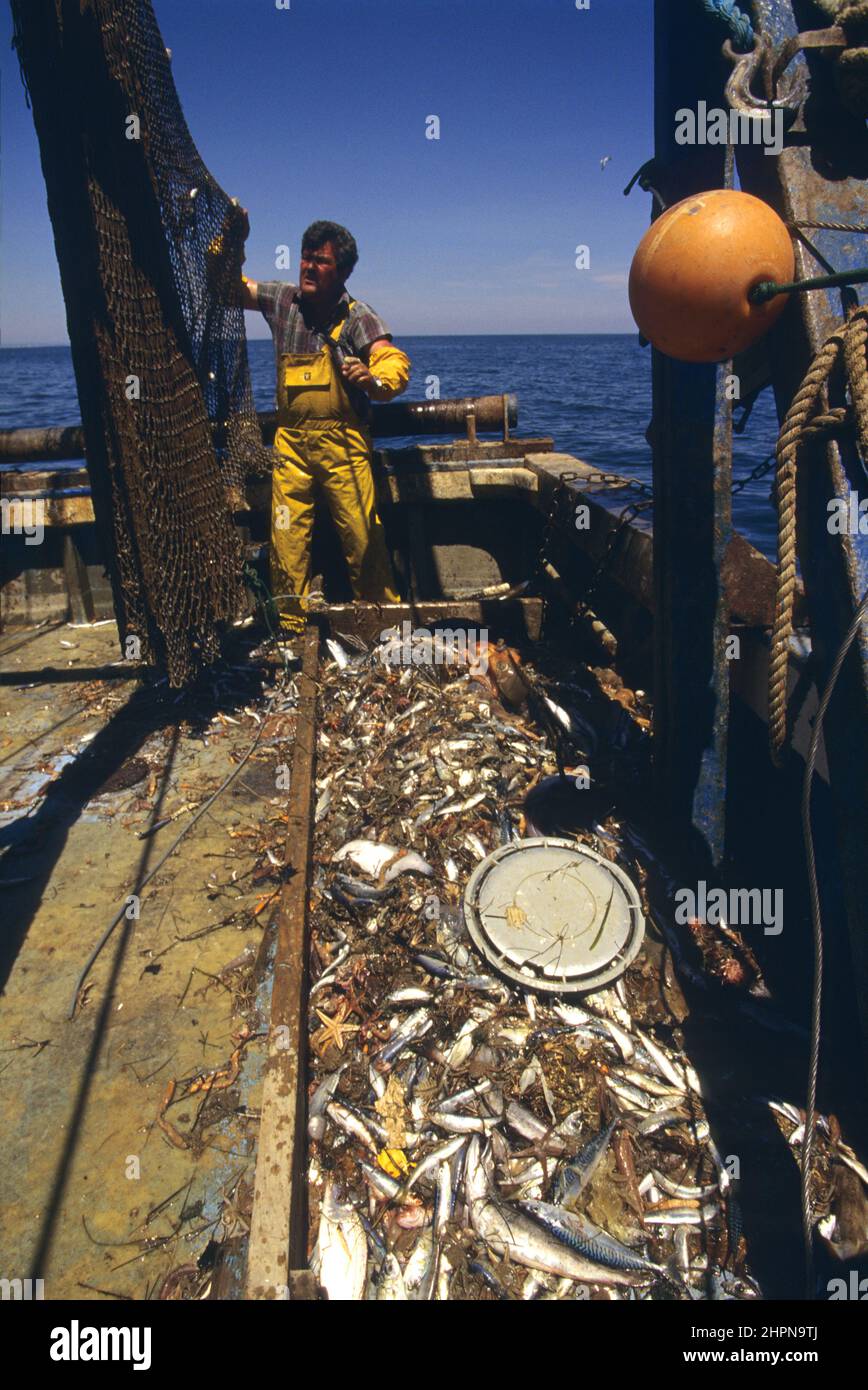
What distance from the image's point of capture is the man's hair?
22.2ft

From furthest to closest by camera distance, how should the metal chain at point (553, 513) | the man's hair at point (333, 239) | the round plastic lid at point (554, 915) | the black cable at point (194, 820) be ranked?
the metal chain at point (553, 513), the man's hair at point (333, 239), the black cable at point (194, 820), the round plastic lid at point (554, 915)

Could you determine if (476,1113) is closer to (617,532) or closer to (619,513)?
(617,532)

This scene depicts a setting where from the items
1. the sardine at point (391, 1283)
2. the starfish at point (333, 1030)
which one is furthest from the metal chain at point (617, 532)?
the sardine at point (391, 1283)

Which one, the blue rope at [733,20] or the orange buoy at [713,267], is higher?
the blue rope at [733,20]

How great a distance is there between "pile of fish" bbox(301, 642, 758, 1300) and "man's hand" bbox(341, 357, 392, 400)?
13.0 ft

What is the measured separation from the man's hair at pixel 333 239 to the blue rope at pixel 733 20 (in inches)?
188

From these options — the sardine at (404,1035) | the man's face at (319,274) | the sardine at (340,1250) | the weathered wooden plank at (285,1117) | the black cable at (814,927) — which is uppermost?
the man's face at (319,274)

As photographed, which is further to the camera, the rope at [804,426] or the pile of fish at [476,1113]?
the pile of fish at [476,1113]

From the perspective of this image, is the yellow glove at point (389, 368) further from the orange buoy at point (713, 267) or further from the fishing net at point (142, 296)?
the orange buoy at point (713, 267)

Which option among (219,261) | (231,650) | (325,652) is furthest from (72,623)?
(219,261)

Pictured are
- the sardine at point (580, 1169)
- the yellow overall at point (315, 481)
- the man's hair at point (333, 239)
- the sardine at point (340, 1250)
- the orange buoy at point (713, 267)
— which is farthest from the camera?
the yellow overall at point (315, 481)

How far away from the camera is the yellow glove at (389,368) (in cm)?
683

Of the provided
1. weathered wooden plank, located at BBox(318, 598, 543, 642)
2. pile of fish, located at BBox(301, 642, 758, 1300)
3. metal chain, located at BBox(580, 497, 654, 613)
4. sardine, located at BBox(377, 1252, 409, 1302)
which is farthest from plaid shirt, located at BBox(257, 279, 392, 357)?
sardine, located at BBox(377, 1252, 409, 1302)
